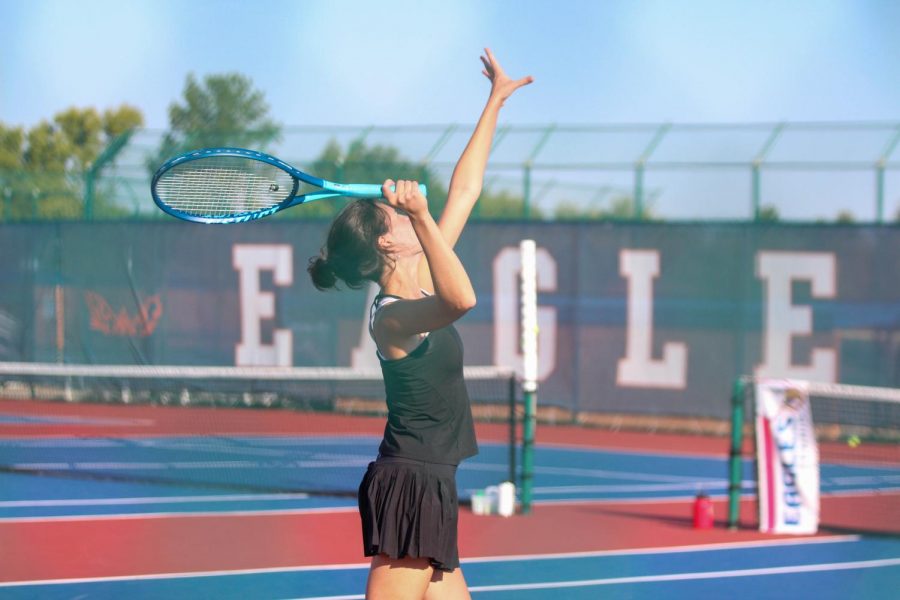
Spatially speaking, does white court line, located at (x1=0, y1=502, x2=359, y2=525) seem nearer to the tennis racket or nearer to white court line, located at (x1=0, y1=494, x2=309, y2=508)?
white court line, located at (x1=0, y1=494, x2=309, y2=508)

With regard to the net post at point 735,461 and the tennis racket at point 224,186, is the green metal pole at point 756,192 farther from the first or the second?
the tennis racket at point 224,186

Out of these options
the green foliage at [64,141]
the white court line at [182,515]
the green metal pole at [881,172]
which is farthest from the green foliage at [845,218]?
the green foliage at [64,141]

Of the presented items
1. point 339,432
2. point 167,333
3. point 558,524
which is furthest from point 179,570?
point 167,333

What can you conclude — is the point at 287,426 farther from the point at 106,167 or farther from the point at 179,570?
the point at 179,570

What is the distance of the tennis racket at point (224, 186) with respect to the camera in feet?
11.1

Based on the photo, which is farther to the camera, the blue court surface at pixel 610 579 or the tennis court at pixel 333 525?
the tennis court at pixel 333 525

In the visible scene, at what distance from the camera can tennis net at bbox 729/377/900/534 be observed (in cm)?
761

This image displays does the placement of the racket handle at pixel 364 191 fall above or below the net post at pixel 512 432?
above

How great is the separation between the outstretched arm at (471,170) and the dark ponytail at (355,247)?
0.17 meters

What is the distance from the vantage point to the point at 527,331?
25.5 feet

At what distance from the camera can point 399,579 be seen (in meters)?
3.06

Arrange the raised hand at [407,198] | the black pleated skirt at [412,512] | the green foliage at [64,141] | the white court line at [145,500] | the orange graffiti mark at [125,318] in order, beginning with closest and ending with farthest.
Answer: the raised hand at [407,198] < the black pleated skirt at [412,512] < the white court line at [145,500] < the orange graffiti mark at [125,318] < the green foliage at [64,141]

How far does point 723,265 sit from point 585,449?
261 cm

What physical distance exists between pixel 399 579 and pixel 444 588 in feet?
0.52
